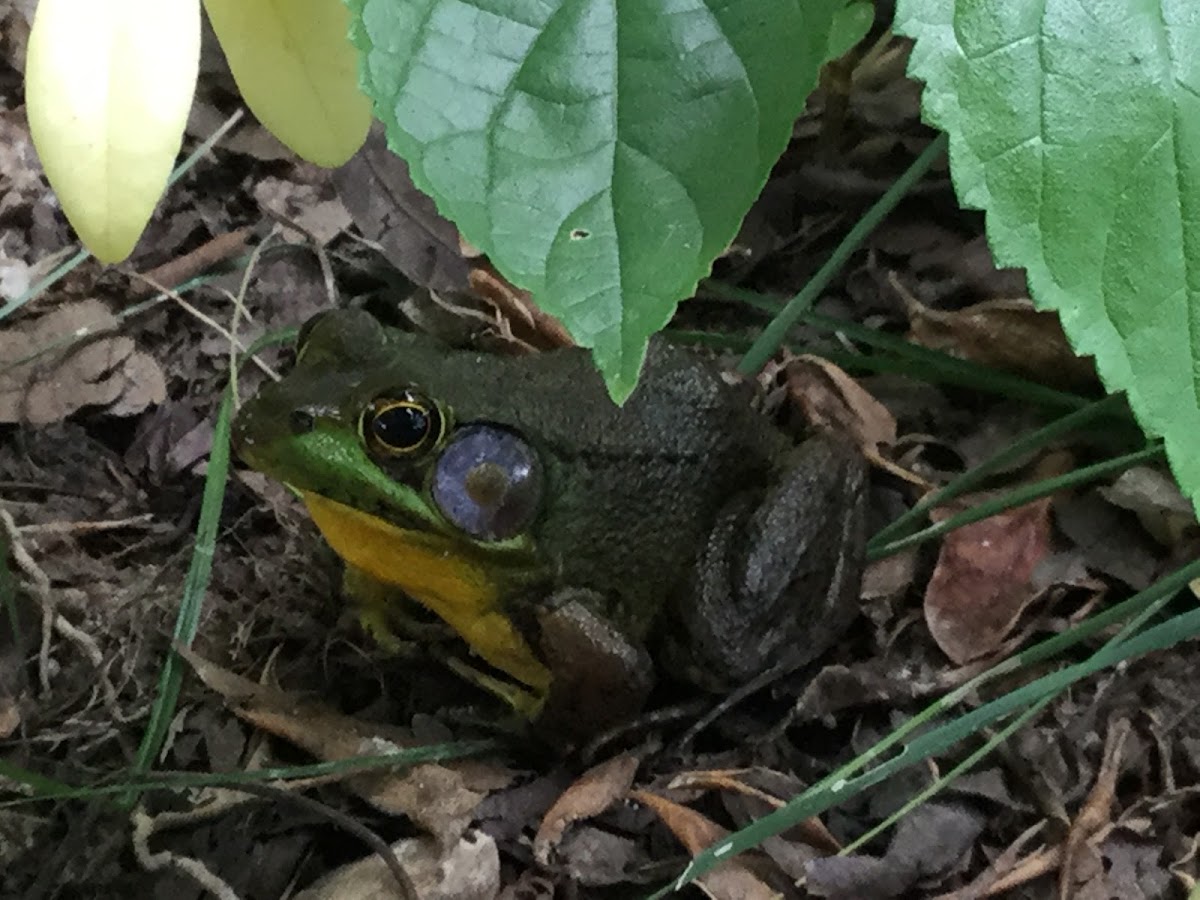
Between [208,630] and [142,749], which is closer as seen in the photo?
[142,749]

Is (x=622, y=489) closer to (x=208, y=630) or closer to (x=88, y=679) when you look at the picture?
(x=208, y=630)

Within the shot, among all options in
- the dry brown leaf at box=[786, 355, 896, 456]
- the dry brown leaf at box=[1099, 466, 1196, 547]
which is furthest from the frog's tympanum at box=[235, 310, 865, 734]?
the dry brown leaf at box=[1099, 466, 1196, 547]

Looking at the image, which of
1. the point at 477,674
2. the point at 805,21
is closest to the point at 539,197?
the point at 805,21

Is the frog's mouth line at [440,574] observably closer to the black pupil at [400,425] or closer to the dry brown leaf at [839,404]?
the black pupil at [400,425]

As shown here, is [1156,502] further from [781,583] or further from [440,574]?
[440,574]

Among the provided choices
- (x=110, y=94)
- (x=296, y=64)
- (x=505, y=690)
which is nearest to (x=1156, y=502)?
(x=505, y=690)

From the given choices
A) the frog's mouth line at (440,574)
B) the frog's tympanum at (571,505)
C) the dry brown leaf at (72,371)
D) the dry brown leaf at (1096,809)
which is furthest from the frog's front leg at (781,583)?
the dry brown leaf at (72,371)

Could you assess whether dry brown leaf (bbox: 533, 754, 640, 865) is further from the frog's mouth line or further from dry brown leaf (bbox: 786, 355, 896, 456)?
dry brown leaf (bbox: 786, 355, 896, 456)
